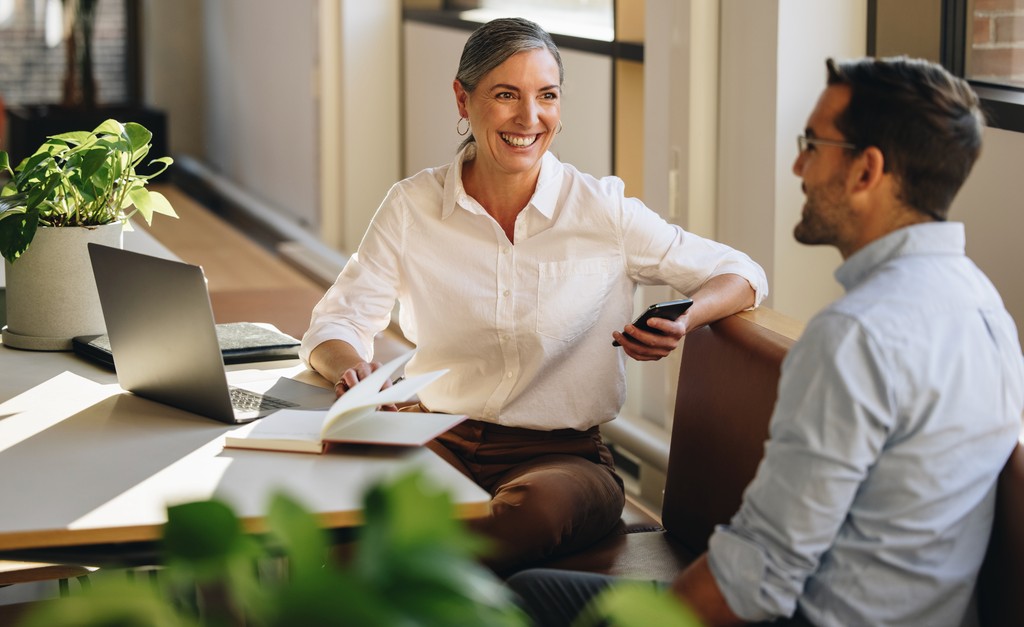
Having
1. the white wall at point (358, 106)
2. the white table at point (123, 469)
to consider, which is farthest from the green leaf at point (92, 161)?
the white wall at point (358, 106)

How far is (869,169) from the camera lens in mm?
1542

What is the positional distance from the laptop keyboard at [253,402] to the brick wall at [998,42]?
183cm

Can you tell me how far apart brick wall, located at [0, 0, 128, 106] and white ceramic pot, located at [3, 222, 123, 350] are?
7.71m

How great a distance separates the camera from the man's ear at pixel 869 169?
5.02 feet

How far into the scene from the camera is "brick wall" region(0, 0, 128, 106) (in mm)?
9992

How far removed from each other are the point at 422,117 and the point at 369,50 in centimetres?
54

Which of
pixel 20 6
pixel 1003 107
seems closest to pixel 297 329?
pixel 1003 107

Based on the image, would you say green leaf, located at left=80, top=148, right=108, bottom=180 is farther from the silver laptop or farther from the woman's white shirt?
the woman's white shirt

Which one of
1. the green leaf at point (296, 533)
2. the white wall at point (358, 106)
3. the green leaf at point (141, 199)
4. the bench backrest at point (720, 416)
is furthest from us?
the white wall at point (358, 106)

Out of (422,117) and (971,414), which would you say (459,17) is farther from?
(971,414)

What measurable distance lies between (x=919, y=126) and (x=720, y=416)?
802 millimetres

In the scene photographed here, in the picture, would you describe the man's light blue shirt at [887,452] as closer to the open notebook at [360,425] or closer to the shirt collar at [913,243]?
the shirt collar at [913,243]

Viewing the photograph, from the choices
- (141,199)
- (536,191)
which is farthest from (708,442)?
(141,199)

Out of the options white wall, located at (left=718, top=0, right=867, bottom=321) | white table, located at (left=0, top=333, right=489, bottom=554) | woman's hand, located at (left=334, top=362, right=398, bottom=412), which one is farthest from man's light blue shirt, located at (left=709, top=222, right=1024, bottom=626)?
white wall, located at (left=718, top=0, right=867, bottom=321)
